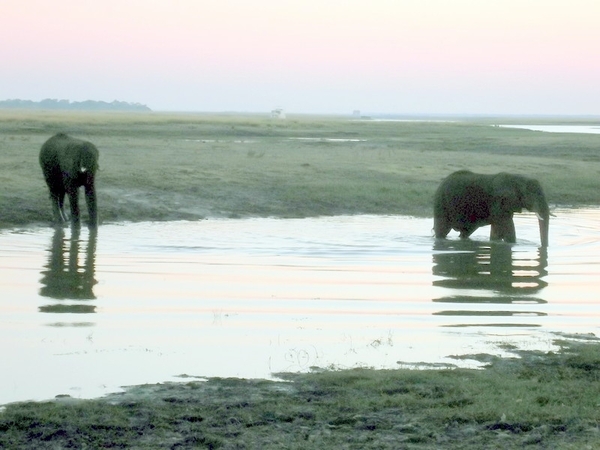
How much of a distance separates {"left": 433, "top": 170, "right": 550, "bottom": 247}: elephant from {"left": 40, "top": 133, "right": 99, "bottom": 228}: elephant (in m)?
5.92

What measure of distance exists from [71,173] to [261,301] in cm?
860

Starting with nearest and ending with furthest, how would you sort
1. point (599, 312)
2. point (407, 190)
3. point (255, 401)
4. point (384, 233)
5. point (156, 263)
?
point (255, 401), point (599, 312), point (156, 263), point (384, 233), point (407, 190)

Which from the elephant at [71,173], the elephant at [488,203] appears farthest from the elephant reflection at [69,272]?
the elephant at [488,203]

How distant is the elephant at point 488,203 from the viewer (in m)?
18.0

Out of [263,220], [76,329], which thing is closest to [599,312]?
[76,329]

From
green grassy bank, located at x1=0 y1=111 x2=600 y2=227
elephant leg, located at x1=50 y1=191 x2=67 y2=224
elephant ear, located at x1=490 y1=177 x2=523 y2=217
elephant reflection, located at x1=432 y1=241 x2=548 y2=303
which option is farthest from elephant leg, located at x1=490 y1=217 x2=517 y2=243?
elephant leg, located at x1=50 y1=191 x2=67 y2=224

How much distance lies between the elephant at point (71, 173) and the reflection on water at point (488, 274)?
6.02m

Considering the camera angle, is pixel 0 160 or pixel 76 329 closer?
pixel 76 329

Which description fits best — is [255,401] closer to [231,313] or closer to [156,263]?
[231,313]

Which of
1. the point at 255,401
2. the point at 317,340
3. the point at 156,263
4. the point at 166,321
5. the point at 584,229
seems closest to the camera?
the point at 255,401

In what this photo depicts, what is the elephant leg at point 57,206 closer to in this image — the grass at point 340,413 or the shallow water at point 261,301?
the shallow water at point 261,301

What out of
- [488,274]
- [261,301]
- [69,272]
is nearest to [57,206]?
[69,272]

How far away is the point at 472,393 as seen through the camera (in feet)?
23.8

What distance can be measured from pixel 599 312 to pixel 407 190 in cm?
1545
